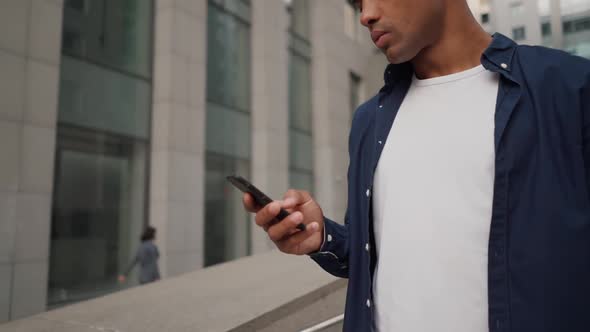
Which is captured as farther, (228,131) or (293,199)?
(228,131)

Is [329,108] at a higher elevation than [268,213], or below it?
higher

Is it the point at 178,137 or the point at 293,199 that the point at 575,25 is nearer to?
the point at 178,137

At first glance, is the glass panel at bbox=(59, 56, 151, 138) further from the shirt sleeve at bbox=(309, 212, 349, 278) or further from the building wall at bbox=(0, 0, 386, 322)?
the shirt sleeve at bbox=(309, 212, 349, 278)

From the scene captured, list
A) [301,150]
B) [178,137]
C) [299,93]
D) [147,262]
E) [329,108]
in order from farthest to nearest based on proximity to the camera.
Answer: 1. [329,108]
2. [299,93]
3. [301,150]
4. [178,137]
5. [147,262]

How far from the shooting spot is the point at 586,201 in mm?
1115

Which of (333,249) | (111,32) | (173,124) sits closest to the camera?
(333,249)

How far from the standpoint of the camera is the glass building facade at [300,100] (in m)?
14.8

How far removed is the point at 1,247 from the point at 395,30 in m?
7.42

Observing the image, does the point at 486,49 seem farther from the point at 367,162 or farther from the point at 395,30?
the point at 367,162

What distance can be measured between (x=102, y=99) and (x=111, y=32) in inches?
59.5

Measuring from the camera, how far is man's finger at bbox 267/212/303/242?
1.24 meters

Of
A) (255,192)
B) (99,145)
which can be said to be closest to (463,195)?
(255,192)

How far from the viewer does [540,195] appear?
1.14 m

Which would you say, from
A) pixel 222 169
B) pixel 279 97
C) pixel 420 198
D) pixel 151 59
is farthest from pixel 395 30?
pixel 279 97
